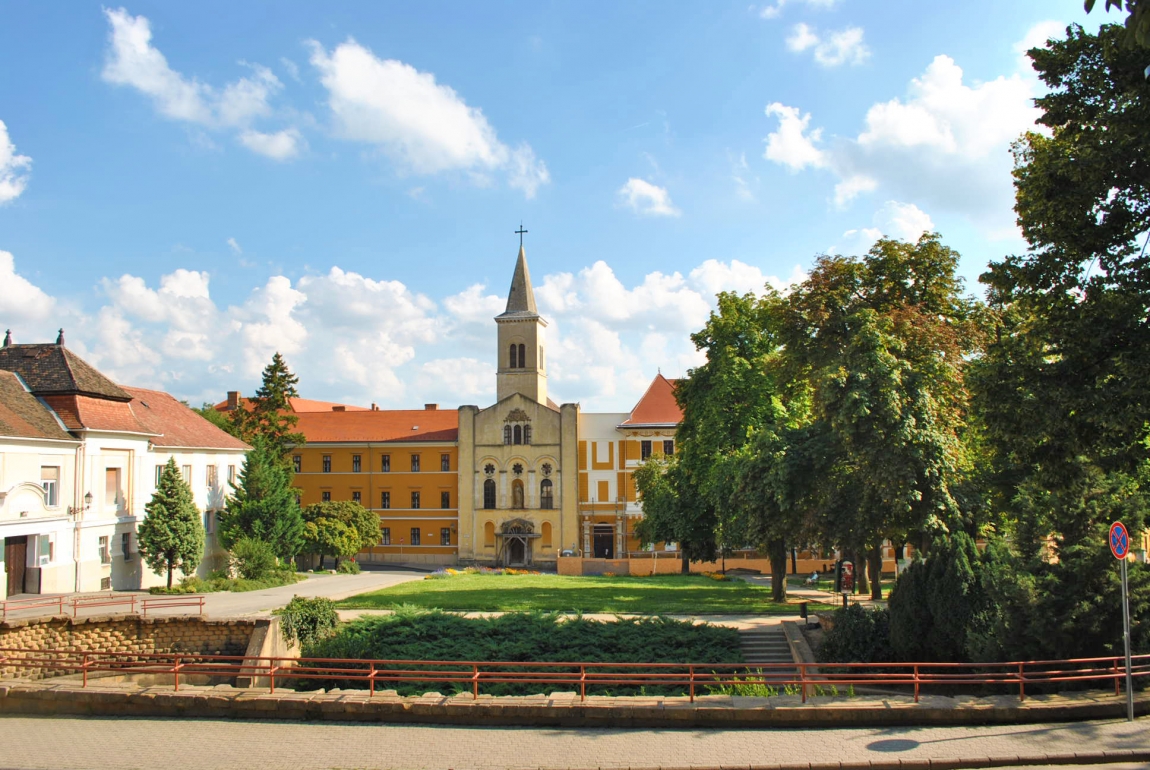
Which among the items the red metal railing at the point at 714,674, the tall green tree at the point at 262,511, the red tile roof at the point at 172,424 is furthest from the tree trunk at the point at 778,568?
the red tile roof at the point at 172,424

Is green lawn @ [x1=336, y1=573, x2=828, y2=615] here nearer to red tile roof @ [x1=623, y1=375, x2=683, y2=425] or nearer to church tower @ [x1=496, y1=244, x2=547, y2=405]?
red tile roof @ [x1=623, y1=375, x2=683, y2=425]

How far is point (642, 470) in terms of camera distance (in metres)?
51.0

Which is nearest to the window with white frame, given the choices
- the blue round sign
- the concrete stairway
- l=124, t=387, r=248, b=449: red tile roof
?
l=124, t=387, r=248, b=449: red tile roof

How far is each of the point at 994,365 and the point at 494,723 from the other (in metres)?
10.4

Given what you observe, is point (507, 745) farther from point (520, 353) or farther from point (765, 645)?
point (520, 353)

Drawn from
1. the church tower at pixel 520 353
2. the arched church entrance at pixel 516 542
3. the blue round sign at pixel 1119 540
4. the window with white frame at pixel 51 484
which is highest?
the church tower at pixel 520 353

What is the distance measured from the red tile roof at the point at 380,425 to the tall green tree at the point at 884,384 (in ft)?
124

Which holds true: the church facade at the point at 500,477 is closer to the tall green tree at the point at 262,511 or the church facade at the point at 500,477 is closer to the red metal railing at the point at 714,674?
the tall green tree at the point at 262,511

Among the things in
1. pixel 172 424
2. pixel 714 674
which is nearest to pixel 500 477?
pixel 172 424

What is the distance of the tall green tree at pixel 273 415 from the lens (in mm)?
55500

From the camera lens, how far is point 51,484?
3105cm

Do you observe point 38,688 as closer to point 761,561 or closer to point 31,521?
point 31,521

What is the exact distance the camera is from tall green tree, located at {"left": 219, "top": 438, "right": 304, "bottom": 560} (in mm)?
40875

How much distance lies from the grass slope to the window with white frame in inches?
571
